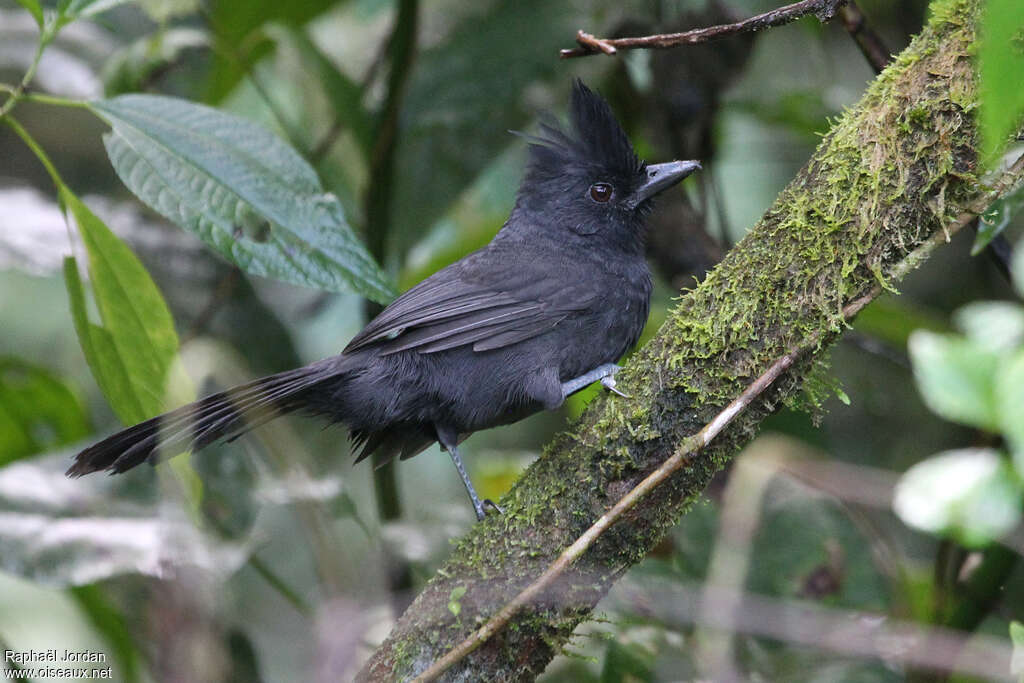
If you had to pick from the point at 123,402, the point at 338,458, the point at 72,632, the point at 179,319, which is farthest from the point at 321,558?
the point at 338,458

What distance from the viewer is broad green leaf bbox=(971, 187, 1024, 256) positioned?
227 cm

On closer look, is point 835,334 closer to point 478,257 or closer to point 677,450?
point 677,450

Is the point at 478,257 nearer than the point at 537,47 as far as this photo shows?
Yes

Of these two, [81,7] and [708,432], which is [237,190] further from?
[708,432]

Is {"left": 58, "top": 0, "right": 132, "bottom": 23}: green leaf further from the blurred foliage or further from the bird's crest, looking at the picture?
the blurred foliage

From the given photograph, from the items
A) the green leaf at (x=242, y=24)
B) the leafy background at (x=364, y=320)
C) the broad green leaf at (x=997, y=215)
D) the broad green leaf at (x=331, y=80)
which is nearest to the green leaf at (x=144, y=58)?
the leafy background at (x=364, y=320)

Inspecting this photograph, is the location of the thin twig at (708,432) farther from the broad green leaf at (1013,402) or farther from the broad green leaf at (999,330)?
the broad green leaf at (1013,402)

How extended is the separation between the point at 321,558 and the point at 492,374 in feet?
4.50

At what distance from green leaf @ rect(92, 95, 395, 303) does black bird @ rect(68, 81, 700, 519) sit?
66 centimetres

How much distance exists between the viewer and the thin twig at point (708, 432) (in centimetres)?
228

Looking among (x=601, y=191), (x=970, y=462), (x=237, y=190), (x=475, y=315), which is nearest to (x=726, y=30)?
(x=970, y=462)

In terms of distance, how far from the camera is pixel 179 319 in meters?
4.47

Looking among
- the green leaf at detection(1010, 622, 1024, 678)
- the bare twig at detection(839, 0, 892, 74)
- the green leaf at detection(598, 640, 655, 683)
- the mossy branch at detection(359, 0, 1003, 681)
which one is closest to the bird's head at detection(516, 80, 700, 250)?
the bare twig at detection(839, 0, 892, 74)

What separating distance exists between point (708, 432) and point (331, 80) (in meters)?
2.32
